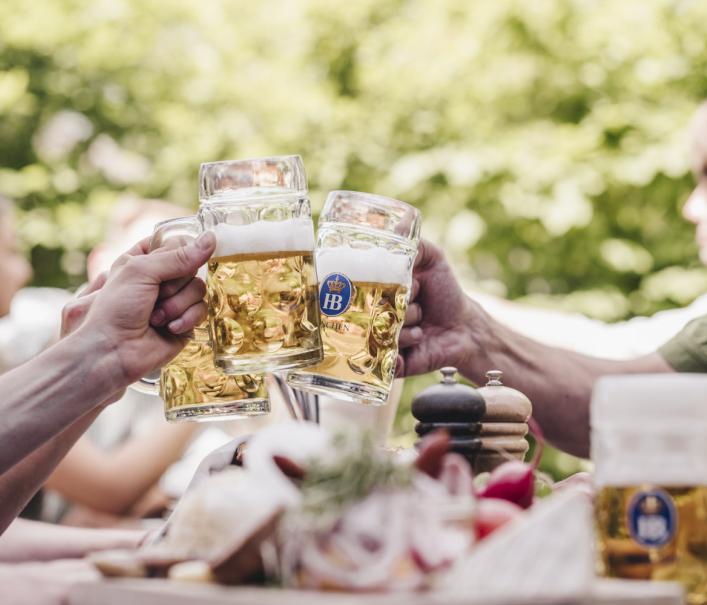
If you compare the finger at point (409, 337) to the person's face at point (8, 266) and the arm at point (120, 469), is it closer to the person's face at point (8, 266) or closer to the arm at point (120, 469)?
the arm at point (120, 469)

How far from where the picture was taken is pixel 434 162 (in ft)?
14.5

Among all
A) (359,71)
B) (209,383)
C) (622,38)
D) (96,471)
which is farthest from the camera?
(359,71)

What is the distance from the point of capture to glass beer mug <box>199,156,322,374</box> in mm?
1440

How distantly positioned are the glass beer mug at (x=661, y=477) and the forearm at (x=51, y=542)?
1730 millimetres

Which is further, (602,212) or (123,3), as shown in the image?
(123,3)

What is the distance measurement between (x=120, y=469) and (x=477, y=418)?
8.44 ft

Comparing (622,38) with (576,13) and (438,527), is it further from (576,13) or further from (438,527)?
(438,527)

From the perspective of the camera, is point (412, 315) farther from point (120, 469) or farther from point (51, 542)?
point (120, 469)

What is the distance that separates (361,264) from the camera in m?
1.55

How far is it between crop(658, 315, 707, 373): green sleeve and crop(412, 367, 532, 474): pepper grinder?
1.31 m

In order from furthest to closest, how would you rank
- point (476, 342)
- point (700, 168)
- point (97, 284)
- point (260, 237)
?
point (700, 168)
point (476, 342)
point (97, 284)
point (260, 237)

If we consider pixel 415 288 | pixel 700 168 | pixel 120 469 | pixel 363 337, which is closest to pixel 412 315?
pixel 415 288

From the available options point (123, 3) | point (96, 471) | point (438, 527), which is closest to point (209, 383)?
point (438, 527)

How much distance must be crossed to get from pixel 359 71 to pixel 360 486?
4115 mm
